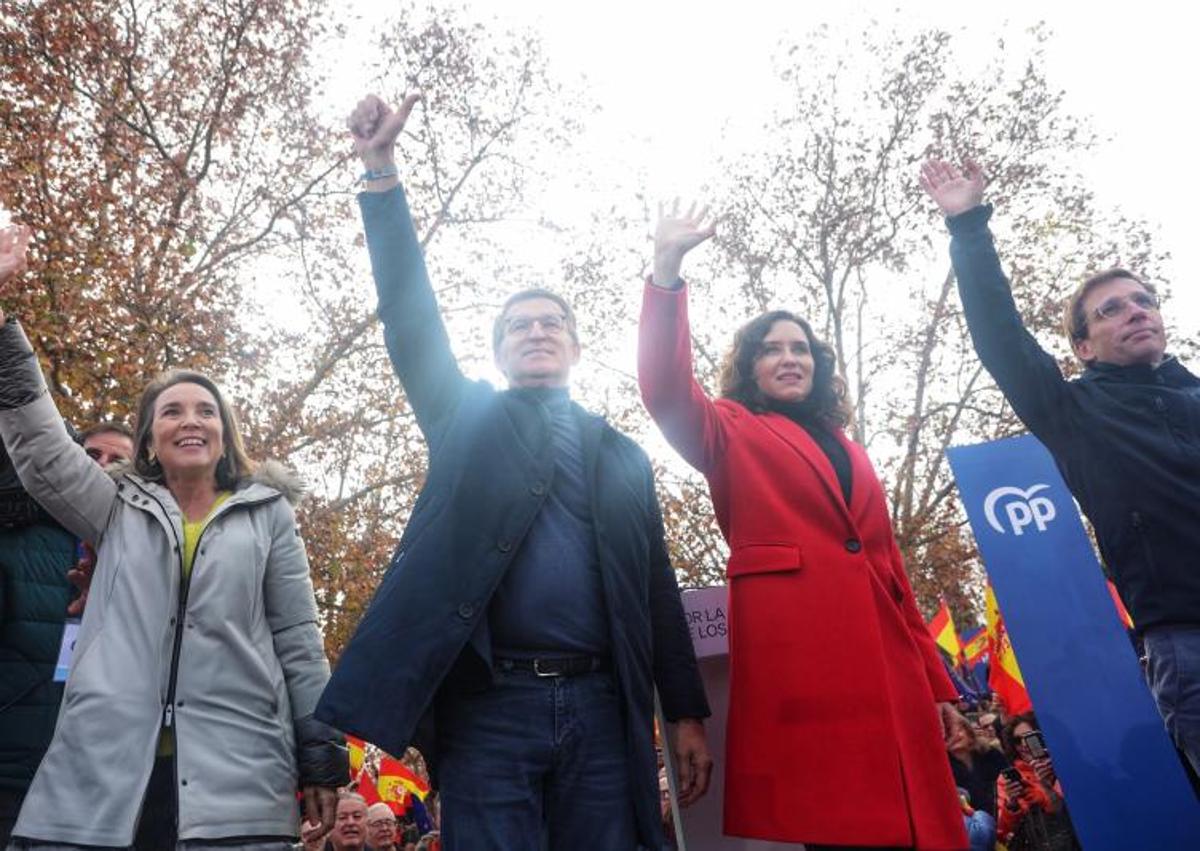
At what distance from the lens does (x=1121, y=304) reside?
3160 mm

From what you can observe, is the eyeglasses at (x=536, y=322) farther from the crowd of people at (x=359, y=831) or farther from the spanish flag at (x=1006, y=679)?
the spanish flag at (x=1006, y=679)

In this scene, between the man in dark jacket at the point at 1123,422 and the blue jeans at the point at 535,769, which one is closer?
the blue jeans at the point at 535,769

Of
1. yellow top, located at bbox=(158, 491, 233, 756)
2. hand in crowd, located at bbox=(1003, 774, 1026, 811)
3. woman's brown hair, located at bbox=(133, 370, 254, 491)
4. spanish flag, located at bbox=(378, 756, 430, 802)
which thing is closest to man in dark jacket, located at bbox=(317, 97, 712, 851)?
yellow top, located at bbox=(158, 491, 233, 756)

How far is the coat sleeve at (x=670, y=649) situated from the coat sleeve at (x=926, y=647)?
612 millimetres

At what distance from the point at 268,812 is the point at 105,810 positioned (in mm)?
347

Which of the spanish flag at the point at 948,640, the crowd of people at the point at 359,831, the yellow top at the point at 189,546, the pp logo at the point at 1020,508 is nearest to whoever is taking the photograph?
the yellow top at the point at 189,546

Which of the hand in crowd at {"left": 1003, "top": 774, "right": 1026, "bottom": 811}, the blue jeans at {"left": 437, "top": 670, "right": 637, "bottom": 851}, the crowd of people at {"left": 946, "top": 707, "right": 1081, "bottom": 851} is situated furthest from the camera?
the hand in crowd at {"left": 1003, "top": 774, "right": 1026, "bottom": 811}

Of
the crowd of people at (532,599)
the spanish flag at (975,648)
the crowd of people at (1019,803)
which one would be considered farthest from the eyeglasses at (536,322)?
the spanish flag at (975,648)

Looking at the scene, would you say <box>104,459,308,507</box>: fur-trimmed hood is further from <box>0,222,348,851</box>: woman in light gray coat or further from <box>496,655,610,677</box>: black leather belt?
<box>496,655,610,677</box>: black leather belt

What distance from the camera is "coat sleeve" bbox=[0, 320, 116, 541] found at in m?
2.61

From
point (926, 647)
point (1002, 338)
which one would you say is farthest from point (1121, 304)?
point (926, 647)

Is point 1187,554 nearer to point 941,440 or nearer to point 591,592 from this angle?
point 591,592

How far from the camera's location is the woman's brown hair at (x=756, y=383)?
3.23 m

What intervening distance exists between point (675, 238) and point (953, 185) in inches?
40.8
